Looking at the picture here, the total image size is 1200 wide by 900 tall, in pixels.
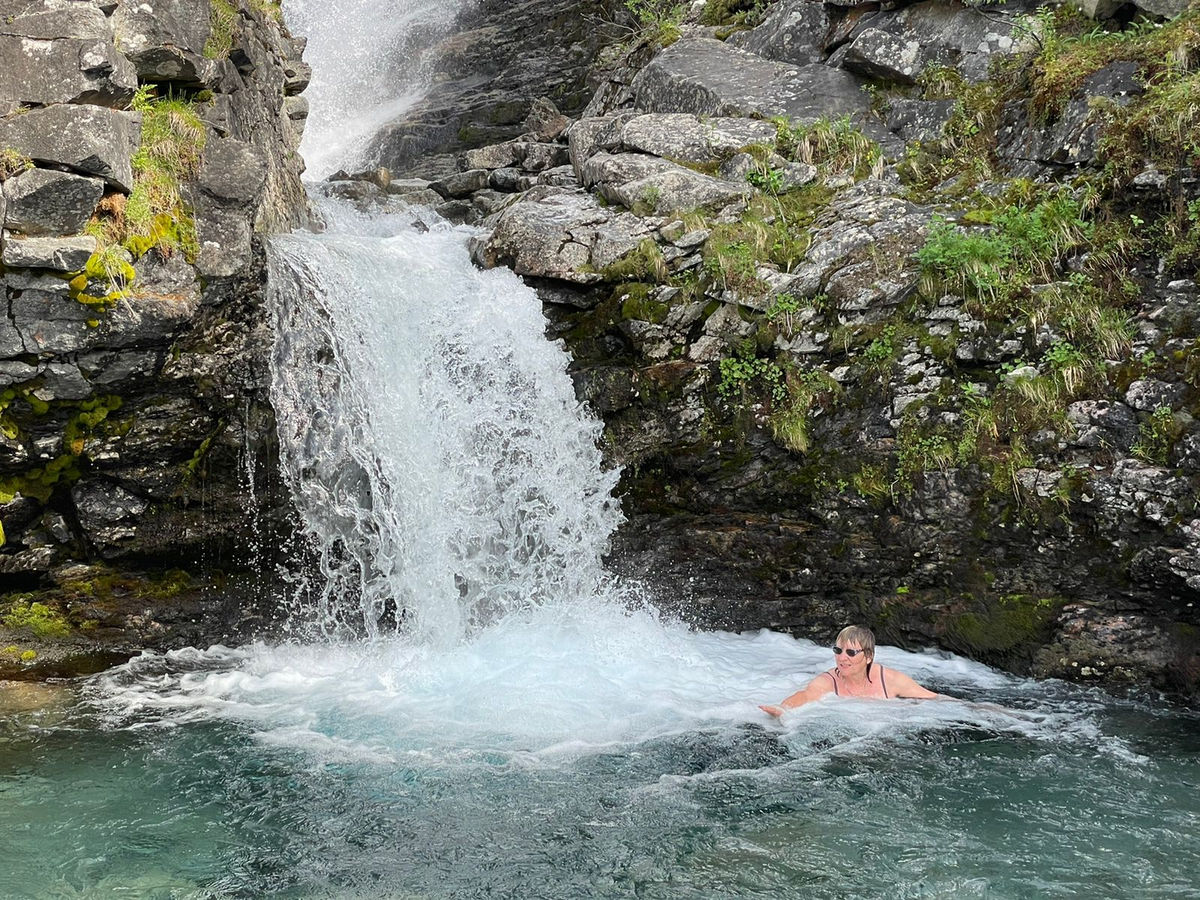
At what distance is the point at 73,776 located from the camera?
19.3 feet

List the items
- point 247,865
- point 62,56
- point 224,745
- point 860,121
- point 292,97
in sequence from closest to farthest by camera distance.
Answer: point 247,865
point 224,745
point 62,56
point 860,121
point 292,97

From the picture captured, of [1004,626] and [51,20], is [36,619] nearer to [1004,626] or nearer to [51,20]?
[51,20]

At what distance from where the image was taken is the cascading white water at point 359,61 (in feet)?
58.7

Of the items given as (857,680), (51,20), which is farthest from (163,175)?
(857,680)

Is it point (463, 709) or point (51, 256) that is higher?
point (51, 256)

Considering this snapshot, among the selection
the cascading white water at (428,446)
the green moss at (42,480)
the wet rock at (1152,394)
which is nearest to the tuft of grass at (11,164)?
the cascading white water at (428,446)

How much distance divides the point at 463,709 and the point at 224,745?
1717 mm

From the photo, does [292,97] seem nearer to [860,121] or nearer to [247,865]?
[860,121]

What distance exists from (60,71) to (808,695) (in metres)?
7.97

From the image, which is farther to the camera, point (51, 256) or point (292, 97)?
point (292, 97)

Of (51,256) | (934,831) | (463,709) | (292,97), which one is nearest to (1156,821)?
(934,831)

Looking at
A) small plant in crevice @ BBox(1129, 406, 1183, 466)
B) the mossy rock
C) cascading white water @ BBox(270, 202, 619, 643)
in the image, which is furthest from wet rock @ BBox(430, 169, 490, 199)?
small plant in crevice @ BBox(1129, 406, 1183, 466)

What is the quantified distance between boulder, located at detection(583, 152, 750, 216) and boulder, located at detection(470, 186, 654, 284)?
25 centimetres

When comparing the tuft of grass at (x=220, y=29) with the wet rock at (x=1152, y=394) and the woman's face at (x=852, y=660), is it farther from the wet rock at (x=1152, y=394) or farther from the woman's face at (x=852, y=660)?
the wet rock at (x=1152, y=394)
